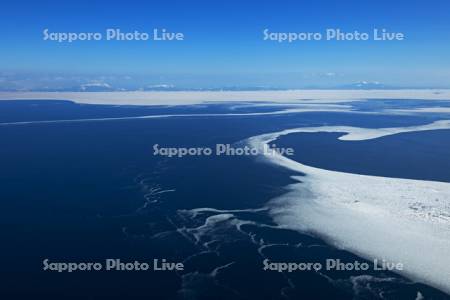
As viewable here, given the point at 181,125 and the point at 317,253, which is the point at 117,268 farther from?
the point at 181,125

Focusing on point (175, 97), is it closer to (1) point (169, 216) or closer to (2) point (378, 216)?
(1) point (169, 216)

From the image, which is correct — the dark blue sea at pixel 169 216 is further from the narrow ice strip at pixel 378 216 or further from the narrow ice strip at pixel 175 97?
the narrow ice strip at pixel 175 97

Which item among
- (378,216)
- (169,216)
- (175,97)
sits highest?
(175,97)

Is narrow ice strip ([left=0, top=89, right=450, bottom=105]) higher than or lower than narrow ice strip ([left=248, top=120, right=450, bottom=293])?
higher

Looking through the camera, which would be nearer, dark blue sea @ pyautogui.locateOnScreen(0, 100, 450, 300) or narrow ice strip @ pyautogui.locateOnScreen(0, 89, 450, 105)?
dark blue sea @ pyautogui.locateOnScreen(0, 100, 450, 300)

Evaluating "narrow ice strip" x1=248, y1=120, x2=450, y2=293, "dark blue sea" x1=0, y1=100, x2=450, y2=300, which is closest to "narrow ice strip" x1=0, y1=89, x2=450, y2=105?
"dark blue sea" x1=0, y1=100, x2=450, y2=300

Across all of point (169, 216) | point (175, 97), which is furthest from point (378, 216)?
point (175, 97)

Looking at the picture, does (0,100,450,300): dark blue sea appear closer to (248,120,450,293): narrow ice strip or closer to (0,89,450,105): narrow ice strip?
(248,120,450,293): narrow ice strip

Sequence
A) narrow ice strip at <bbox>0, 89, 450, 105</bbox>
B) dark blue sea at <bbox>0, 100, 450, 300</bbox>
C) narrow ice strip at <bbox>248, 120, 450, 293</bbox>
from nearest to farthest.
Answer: dark blue sea at <bbox>0, 100, 450, 300</bbox> → narrow ice strip at <bbox>248, 120, 450, 293</bbox> → narrow ice strip at <bbox>0, 89, 450, 105</bbox>

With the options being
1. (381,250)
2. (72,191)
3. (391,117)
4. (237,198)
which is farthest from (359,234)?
(391,117)
